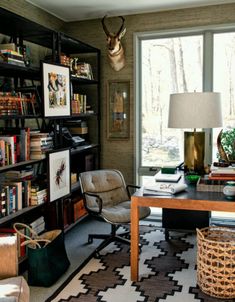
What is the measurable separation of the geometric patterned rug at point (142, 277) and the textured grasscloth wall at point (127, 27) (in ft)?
4.43

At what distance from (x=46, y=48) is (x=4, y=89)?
1199 mm

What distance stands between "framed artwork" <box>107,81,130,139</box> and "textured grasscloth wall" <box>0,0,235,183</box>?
7 centimetres

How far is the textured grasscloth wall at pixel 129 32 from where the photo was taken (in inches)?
163

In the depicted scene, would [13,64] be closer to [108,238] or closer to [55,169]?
[55,169]

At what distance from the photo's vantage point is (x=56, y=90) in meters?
3.43

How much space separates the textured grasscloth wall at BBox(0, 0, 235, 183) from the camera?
13.4 ft

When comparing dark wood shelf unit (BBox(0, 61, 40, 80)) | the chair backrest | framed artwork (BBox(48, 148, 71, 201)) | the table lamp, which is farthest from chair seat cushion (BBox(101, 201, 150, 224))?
dark wood shelf unit (BBox(0, 61, 40, 80))

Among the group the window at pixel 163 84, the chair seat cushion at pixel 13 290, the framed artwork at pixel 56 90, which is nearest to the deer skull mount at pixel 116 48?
the window at pixel 163 84

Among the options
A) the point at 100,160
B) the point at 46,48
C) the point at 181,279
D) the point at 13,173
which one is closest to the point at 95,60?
the point at 46,48

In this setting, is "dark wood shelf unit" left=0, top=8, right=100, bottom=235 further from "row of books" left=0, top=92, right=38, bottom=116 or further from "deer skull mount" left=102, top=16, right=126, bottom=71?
"deer skull mount" left=102, top=16, right=126, bottom=71

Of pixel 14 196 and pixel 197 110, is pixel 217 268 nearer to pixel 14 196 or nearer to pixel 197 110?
pixel 197 110

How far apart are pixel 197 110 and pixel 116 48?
1.71 meters

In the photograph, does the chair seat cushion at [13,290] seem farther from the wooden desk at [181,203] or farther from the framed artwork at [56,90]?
the framed artwork at [56,90]

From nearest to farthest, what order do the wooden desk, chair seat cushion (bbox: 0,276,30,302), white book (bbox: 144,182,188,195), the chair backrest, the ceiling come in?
1. chair seat cushion (bbox: 0,276,30,302)
2. the wooden desk
3. white book (bbox: 144,182,188,195)
4. the chair backrest
5. the ceiling
